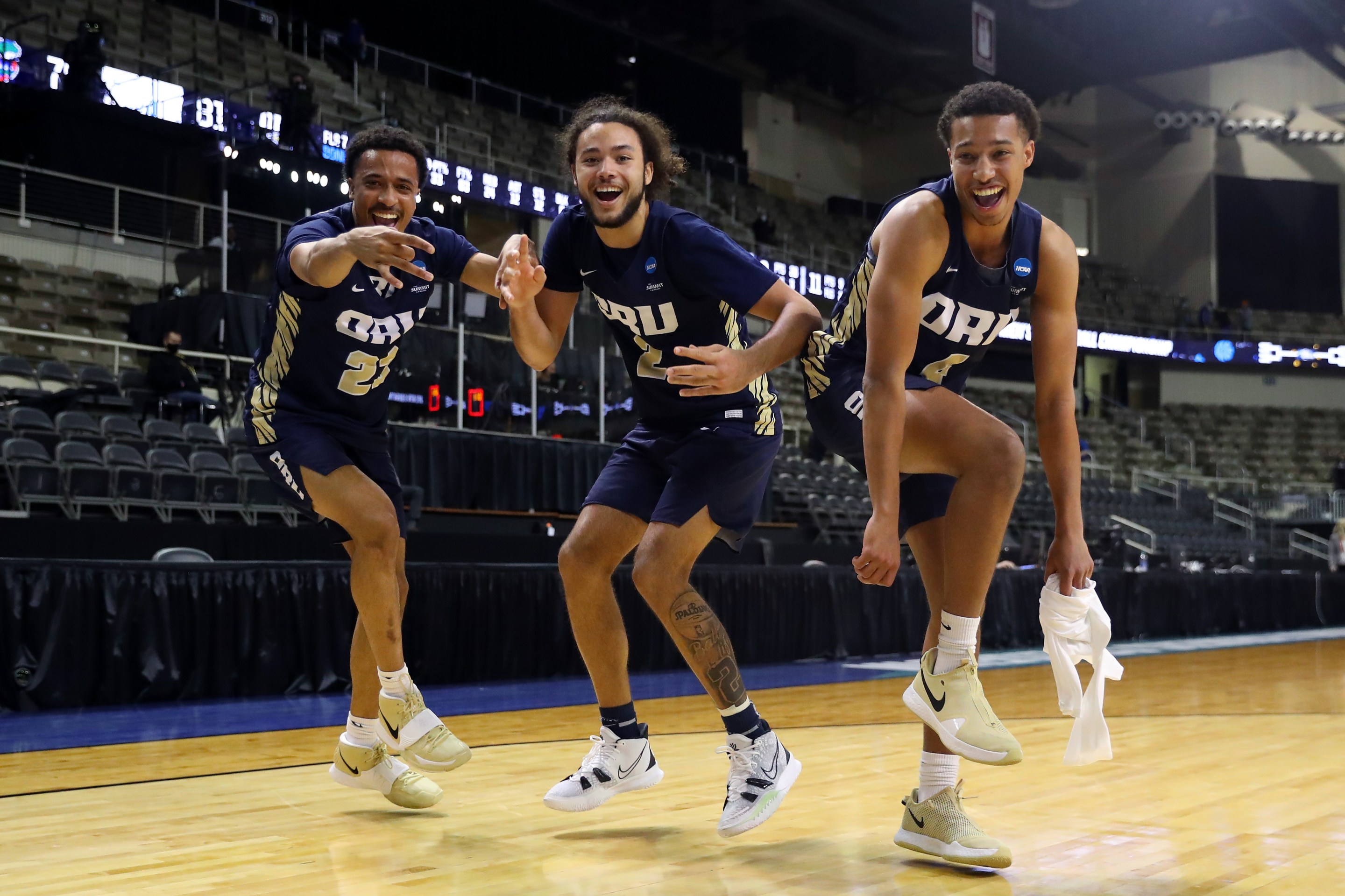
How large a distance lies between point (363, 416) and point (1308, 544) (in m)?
25.8

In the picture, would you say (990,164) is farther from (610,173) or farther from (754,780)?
(754,780)

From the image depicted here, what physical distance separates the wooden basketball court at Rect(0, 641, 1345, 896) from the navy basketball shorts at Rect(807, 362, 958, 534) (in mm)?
860

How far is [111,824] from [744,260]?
2.29 metres

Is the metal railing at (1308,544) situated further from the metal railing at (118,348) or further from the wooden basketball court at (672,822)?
the wooden basketball court at (672,822)

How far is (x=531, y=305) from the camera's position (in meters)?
3.22

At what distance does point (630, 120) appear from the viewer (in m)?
3.34

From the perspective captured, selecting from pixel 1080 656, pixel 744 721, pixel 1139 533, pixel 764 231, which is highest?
pixel 764 231

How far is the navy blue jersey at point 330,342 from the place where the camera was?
3.67m

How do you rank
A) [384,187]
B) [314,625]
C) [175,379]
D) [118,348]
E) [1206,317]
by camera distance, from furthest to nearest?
1. [1206,317]
2. [118,348]
3. [175,379]
4. [314,625]
5. [384,187]

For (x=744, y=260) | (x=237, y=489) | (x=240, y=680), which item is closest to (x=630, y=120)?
(x=744, y=260)

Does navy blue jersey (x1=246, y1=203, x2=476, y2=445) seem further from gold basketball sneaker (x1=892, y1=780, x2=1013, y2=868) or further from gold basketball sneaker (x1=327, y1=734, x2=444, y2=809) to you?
gold basketball sneaker (x1=892, y1=780, x2=1013, y2=868)

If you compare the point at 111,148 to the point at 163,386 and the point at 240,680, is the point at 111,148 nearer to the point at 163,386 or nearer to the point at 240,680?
the point at 163,386

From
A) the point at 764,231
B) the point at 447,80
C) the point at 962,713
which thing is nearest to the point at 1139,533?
the point at 764,231

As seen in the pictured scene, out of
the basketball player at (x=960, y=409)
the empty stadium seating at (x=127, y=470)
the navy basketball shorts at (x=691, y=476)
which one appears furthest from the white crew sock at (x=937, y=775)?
the empty stadium seating at (x=127, y=470)
